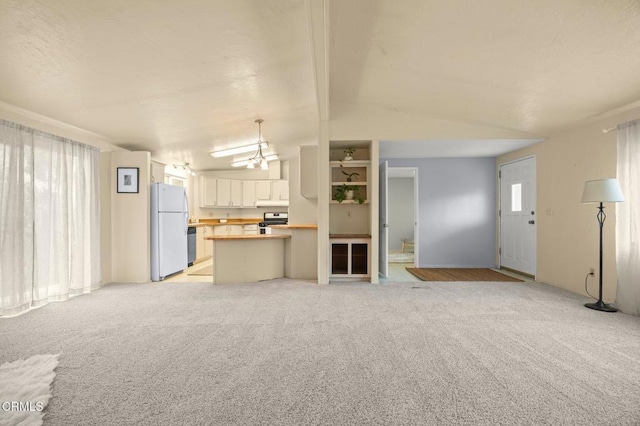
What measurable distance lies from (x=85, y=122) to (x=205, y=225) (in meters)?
3.69

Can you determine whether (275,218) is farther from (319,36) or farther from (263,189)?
(319,36)

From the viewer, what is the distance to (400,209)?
10.1 meters

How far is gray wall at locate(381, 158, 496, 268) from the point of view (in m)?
6.18

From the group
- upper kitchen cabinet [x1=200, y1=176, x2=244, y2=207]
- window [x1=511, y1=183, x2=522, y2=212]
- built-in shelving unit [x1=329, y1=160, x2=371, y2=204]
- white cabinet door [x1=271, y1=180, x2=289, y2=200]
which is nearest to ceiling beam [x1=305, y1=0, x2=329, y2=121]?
built-in shelving unit [x1=329, y1=160, x2=371, y2=204]

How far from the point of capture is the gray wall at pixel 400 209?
9.97 meters

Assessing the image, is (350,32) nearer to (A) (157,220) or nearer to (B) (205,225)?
(A) (157,220)

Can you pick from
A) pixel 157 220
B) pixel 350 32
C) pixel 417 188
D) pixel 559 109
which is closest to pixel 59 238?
pixel 157 220

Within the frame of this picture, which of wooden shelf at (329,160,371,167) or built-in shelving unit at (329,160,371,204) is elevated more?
wooden shelf at (329,160,371,167)

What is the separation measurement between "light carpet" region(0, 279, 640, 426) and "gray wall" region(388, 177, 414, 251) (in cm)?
615

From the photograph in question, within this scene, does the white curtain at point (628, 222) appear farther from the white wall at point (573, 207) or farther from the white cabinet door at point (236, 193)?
the white cabinet door at point (236, 193)

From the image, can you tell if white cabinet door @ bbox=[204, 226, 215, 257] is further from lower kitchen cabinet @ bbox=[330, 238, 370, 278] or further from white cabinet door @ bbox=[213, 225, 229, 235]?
lower kitchen cabinet @ bbox=[330, 238, 370, 278]

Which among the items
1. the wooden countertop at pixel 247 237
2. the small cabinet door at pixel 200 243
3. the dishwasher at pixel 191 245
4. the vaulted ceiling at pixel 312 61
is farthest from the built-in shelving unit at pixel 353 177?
the small cabinet door at pixel 200 243

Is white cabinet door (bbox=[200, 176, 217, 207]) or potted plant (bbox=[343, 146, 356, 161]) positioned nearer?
potted plant (bbox=[343, 146, 356, 161])

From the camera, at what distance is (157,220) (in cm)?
486
